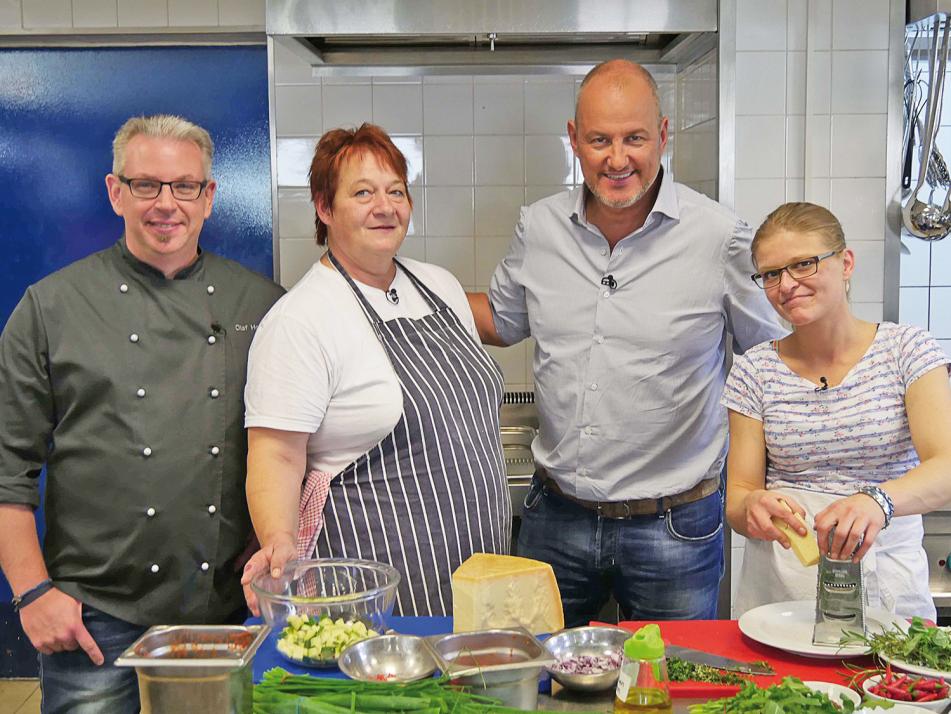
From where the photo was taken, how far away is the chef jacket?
1.99 metres

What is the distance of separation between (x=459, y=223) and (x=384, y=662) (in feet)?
7.17

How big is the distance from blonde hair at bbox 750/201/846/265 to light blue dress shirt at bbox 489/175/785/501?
0.33 m

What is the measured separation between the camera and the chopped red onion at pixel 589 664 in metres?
1.47

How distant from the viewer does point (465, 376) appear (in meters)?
2.14

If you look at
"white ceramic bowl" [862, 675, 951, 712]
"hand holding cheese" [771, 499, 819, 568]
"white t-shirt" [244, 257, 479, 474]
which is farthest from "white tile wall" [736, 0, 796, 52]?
"white ceramic bowl" [862, 675, 951, 712]

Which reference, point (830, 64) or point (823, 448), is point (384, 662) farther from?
point (830, 64)

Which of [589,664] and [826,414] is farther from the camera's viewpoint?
[826,414]

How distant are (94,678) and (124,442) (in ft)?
1.54

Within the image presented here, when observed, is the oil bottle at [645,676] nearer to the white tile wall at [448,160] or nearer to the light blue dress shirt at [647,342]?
the light blue dress shirt at [647,342]

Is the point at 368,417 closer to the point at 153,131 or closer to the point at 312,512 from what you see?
the point at 312,512

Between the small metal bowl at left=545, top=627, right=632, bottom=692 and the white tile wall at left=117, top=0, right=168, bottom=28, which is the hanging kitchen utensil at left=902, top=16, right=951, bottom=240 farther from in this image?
the white tile wall at left=117, top=0, right=168, bottom=28

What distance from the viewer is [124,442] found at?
2000 mm

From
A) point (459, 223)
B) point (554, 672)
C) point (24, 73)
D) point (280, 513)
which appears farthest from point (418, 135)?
point (554, 672)

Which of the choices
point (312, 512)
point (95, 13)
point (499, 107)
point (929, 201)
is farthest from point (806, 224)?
point (95, 13)
